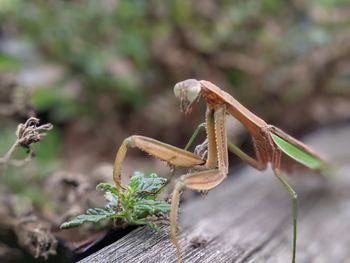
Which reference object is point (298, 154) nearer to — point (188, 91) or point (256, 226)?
point (256, 226)

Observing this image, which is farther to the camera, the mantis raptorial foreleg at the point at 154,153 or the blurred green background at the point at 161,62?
the blurred green background at the point at 161,62

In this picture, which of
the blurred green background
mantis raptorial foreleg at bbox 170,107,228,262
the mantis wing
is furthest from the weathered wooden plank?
the blurred green background

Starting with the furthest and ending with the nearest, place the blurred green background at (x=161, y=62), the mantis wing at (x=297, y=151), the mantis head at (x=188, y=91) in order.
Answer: the blurred green background at (x=161, y=62)
the mantis wing at (x=297, y=151)
the mantis head at (x=188, y=91)

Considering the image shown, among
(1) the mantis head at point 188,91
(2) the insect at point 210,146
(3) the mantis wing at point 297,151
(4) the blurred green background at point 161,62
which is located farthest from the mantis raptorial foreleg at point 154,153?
(4) the blurred green background at point 161,62

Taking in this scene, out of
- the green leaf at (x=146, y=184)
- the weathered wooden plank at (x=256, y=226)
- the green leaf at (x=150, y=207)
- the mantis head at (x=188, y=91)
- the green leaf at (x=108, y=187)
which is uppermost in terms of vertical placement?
the mantis head at (x=188, y=91)

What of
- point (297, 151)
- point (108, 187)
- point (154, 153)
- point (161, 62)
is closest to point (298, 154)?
point (297, 151)

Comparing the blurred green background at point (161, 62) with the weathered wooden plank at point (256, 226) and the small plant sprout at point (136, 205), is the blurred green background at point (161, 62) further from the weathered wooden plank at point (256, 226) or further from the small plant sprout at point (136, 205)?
the small plant sprout at point (136, 205)
